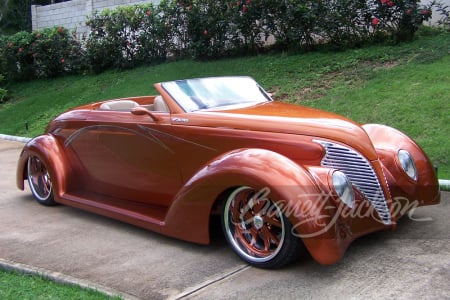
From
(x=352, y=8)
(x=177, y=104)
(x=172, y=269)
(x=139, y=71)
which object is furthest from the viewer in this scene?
(x=139, y=71)

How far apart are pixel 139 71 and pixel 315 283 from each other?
11.6 m

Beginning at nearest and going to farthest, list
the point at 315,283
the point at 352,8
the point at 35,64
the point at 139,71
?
the point at 315,283 < the point at 352,8 < the point at 139,71 < the point at 35,64

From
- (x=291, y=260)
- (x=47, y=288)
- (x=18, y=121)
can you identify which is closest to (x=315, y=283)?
(x=291, y=260)

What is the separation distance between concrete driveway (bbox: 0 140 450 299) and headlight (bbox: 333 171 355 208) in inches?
19.7

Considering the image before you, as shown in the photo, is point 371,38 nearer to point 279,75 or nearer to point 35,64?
point 279,75

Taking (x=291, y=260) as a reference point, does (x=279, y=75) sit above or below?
above

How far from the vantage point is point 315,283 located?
3.72 metres

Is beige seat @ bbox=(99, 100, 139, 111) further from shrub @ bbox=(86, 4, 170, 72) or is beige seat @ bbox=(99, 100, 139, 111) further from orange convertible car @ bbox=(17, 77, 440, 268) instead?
shrub @ bbox=(86, 4, 170, 72)

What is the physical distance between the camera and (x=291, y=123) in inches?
172

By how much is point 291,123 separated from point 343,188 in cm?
76

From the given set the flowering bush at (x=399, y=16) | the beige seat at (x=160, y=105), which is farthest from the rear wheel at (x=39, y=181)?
the flowering bush at (x=399, y=16)

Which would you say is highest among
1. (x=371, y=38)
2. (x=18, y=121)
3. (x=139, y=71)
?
(x=371, y=38)

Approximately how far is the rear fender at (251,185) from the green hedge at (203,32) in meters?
7.36

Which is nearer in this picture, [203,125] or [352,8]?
[203,125]
